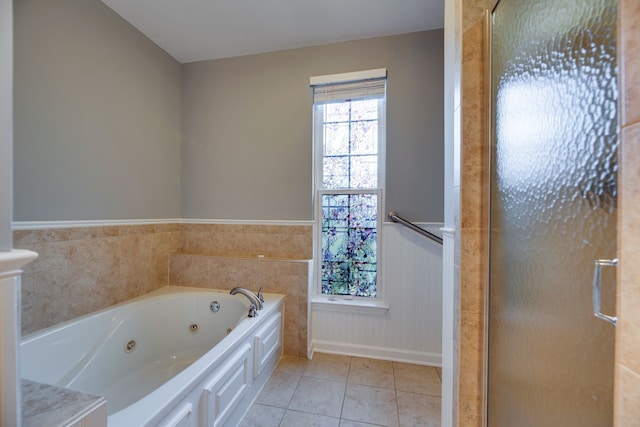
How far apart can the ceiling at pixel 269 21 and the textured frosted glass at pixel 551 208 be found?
1404 millimetres

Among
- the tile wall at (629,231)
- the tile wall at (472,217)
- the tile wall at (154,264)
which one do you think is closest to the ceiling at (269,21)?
the tile wall at (472,217)

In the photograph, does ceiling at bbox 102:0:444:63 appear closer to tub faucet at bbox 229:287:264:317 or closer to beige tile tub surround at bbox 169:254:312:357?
beige tile tub surround at bbox 169:254:312:357

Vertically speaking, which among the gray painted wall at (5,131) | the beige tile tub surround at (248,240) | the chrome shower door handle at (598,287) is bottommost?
the beige tile tub surround at (248,240)

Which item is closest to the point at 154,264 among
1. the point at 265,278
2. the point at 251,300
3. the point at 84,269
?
the point at 84,269

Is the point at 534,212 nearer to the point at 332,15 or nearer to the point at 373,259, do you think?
the point at 373,259

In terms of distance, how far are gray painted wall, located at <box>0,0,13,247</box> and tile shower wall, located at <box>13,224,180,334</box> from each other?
126 cm

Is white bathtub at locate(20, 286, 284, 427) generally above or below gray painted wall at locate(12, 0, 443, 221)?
below

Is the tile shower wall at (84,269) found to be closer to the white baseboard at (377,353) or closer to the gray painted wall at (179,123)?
the gray painted wall at (179,123)

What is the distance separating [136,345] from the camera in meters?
1.71

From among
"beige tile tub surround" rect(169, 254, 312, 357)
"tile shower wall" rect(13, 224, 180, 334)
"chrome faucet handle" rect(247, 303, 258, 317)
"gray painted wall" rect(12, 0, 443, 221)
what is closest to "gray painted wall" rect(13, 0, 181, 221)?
"gray painted wall" rect(12, 0, 443, 221)

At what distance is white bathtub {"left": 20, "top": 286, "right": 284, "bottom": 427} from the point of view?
1.05 metres

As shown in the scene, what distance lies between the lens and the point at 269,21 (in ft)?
6.41

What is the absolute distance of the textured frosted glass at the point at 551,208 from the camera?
16.7 inches

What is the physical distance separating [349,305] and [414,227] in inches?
34.5
